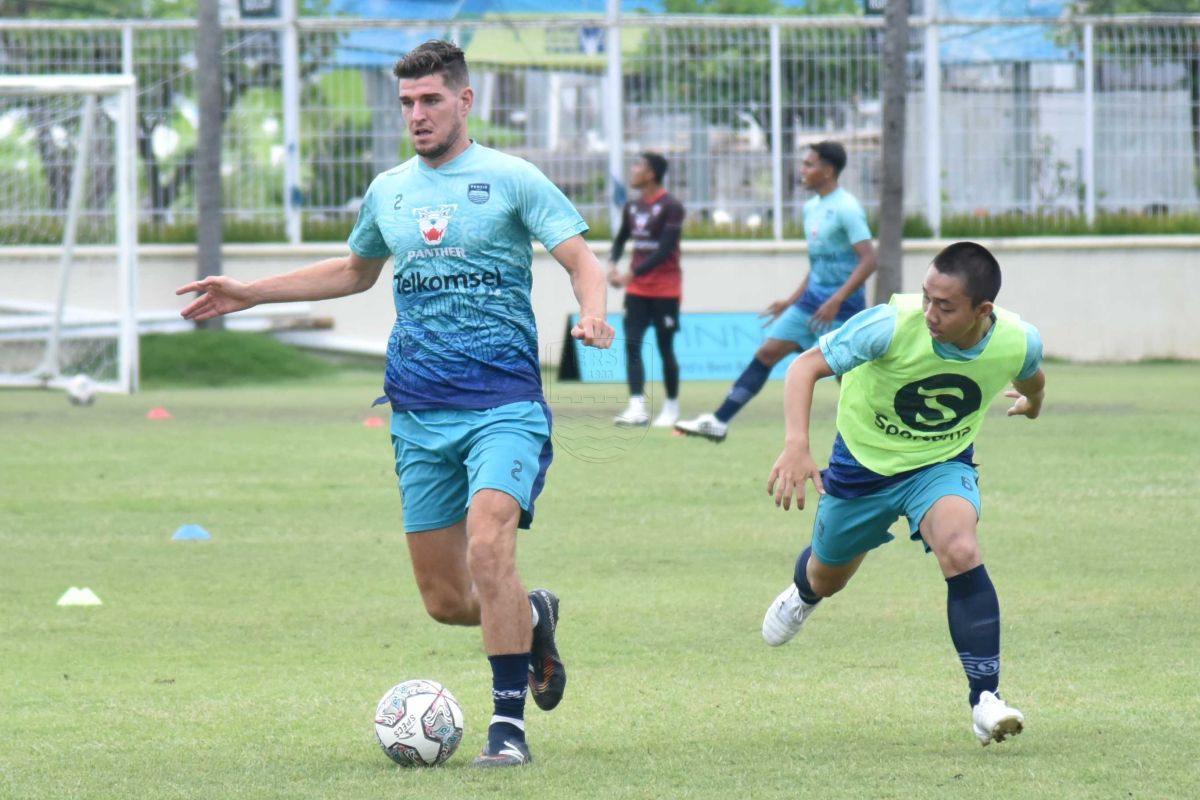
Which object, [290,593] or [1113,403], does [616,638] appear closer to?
[290,593]

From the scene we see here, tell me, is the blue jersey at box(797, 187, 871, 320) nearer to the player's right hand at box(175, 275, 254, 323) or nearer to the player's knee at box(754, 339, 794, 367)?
the player's knee at box(754, 339, 794, 367)

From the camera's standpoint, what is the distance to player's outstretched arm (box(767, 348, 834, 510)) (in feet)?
18.5

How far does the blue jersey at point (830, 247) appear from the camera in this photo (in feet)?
44.9

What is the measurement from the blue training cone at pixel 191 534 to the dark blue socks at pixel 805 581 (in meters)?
4.55

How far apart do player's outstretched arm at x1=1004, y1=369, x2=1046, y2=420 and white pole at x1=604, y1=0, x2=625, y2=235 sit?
18.3m

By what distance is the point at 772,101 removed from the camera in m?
24.8

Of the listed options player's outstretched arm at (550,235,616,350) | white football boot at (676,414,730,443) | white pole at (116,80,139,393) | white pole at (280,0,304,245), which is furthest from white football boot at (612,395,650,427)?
white pole at (280,0,304,245)

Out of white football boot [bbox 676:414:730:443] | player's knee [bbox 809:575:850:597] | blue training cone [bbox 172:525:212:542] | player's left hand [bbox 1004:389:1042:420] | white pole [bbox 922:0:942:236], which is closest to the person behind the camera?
player's left hand [bbox 1004:389:1042:420]

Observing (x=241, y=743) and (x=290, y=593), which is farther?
(x=290, y=593)

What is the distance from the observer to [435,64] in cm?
597

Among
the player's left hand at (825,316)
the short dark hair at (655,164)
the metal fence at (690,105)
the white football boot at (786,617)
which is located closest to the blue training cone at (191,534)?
the white football boot at (786,617)

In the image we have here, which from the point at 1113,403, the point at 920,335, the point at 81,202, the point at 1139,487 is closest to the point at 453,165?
the point at 920,335

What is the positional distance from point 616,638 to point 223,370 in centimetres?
1510

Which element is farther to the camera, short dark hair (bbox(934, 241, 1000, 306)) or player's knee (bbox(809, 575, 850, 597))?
player's knee (bbox(809, 575, 850, 597))
